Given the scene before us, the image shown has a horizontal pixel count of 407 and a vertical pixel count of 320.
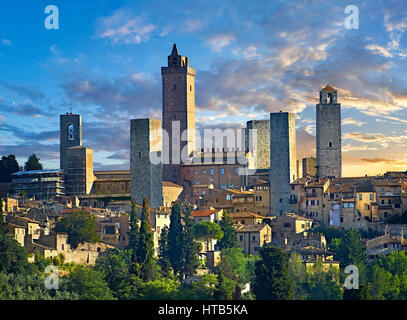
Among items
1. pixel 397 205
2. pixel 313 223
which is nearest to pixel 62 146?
pixel 313 223

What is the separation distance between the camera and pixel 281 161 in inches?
2281

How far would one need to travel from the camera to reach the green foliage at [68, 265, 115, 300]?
41.6 m

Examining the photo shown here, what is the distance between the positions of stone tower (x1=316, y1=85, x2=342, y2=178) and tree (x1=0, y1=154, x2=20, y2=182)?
21.6 m

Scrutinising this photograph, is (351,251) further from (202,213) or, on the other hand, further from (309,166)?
(309,166)

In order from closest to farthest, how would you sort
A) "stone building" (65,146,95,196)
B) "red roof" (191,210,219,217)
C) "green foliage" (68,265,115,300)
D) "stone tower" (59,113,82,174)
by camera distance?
"green foliage" (68,265,115,300) < "red roof" (191,210,219,217) < "stone building" (65,146,95,196) < "stone tower" (59,113,82,174)

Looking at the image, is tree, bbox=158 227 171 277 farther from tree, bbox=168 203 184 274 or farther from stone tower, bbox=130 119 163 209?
stone tower, bbox=130 119 163 209

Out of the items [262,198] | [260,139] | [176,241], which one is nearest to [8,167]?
[260,139]

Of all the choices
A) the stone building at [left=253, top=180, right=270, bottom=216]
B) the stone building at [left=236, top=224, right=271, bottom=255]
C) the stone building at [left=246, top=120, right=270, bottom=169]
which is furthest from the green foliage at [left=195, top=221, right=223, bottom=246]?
the stone building at [left=246, top=120, right=270, bottom=169]

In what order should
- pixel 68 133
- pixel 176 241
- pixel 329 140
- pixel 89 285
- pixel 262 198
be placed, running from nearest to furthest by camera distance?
pixel 89 285 → pixel 176 241 → pixel 262 198 → pixel 329 140 → pixel 68 133

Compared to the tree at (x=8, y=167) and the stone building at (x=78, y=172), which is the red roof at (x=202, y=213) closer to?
the stone building at (x=78, y=172)

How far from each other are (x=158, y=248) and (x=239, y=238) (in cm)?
480

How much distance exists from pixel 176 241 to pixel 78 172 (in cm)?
1551

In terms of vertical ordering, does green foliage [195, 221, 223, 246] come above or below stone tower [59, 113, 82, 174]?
below

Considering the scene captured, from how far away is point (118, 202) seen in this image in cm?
6038
